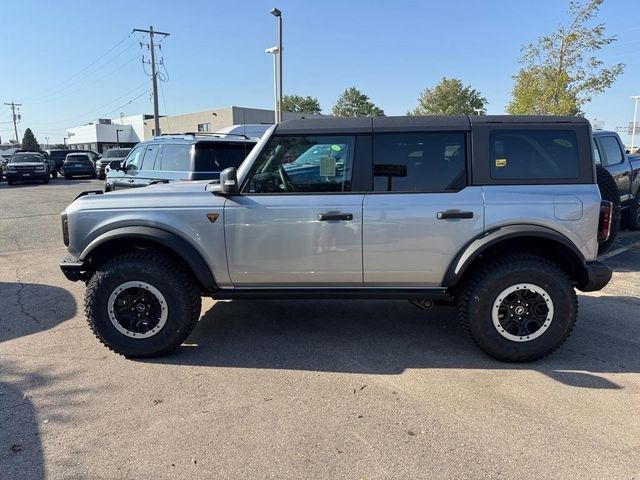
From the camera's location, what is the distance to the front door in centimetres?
379

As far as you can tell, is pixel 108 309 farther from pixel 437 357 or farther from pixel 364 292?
pixel 437 357

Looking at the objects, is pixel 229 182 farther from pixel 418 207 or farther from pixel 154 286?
pixel 418 207

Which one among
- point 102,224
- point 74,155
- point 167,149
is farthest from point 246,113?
point 102,224

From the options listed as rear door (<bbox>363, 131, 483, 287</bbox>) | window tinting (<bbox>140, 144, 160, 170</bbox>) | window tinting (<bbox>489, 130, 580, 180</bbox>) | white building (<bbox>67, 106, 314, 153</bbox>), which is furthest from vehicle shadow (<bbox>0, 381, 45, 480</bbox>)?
white building (<bbox>67, 106, 314, 153</bbox>)

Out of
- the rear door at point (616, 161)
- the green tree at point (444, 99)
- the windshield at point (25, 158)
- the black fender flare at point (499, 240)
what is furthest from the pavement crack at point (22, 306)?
the green tree at point (444, 99)

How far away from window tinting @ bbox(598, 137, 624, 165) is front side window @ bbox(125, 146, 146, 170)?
8849 mm

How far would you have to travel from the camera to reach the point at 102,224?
12.9ft

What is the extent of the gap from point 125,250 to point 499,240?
3110 millimetres

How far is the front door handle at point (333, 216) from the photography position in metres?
3.75

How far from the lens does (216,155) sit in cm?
863

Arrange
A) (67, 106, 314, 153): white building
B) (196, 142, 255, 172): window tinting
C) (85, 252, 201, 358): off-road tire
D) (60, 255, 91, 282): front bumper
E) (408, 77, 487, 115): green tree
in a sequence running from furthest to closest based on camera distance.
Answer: (408, 77, 487, 115): green tree
(67, 106, 314, 153): white building
(196, 142, 255, 172): window tinting
(60, 255, 91, 282): front bumper
(85, 252, 201, 358): off-road tire

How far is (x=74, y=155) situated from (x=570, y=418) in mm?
29909

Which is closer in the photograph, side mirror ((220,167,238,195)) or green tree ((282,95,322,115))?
side mirror ((220,167,238,195))

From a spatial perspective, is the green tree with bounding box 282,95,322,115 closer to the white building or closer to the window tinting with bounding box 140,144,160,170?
the white building
